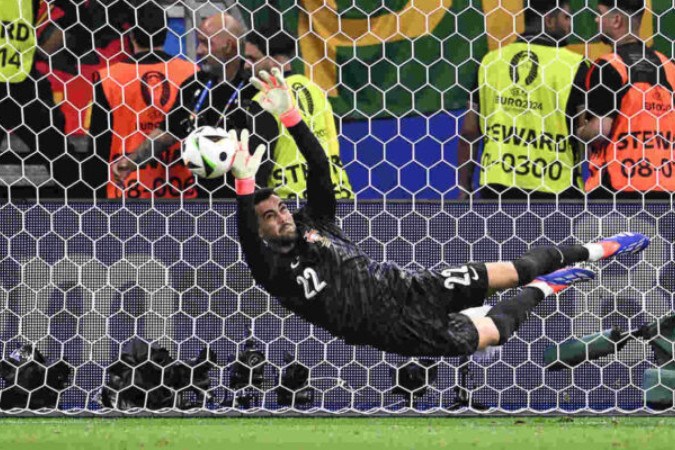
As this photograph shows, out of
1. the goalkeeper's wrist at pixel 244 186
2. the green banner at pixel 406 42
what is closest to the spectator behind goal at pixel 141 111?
the green banner at pixel 406 42

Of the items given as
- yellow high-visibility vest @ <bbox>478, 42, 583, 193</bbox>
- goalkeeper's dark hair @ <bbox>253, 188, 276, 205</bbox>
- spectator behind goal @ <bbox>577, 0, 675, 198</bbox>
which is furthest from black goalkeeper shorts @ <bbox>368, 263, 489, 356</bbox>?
spectator behind goal @ <bbox>577, 0, 675, 198</bbox>

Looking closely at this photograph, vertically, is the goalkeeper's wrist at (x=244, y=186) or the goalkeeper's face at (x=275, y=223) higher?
the goalkeeper's wrist at (x=244, y=186)

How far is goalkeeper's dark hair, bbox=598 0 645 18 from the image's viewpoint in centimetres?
699

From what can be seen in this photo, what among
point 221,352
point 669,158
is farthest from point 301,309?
point 669,158

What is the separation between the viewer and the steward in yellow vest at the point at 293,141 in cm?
675

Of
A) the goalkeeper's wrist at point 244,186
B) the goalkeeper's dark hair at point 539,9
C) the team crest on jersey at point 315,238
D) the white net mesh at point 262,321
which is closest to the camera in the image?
the goalkeeper's wrist at point 244,186

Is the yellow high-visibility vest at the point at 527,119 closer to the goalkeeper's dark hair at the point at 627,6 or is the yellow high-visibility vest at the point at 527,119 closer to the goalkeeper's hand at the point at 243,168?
the goalkeeper's dark hair at the point at 627,6

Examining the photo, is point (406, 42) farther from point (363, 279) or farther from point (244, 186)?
point (244, 186)

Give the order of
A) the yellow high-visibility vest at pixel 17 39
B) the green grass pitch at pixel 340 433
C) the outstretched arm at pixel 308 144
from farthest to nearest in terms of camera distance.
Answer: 1. the yellow high-visibility vest at pixel 17 39
2. the outstretched arm at pixel 308 144
3. the green grass pitch at pixel 340 433

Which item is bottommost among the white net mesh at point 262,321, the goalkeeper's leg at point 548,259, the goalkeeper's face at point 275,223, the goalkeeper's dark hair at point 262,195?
the white net mesh at point 262,321

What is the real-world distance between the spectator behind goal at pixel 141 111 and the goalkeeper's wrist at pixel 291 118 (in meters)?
1.01

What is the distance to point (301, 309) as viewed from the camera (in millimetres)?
5832

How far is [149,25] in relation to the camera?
7.05m

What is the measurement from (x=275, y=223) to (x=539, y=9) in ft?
6.74
